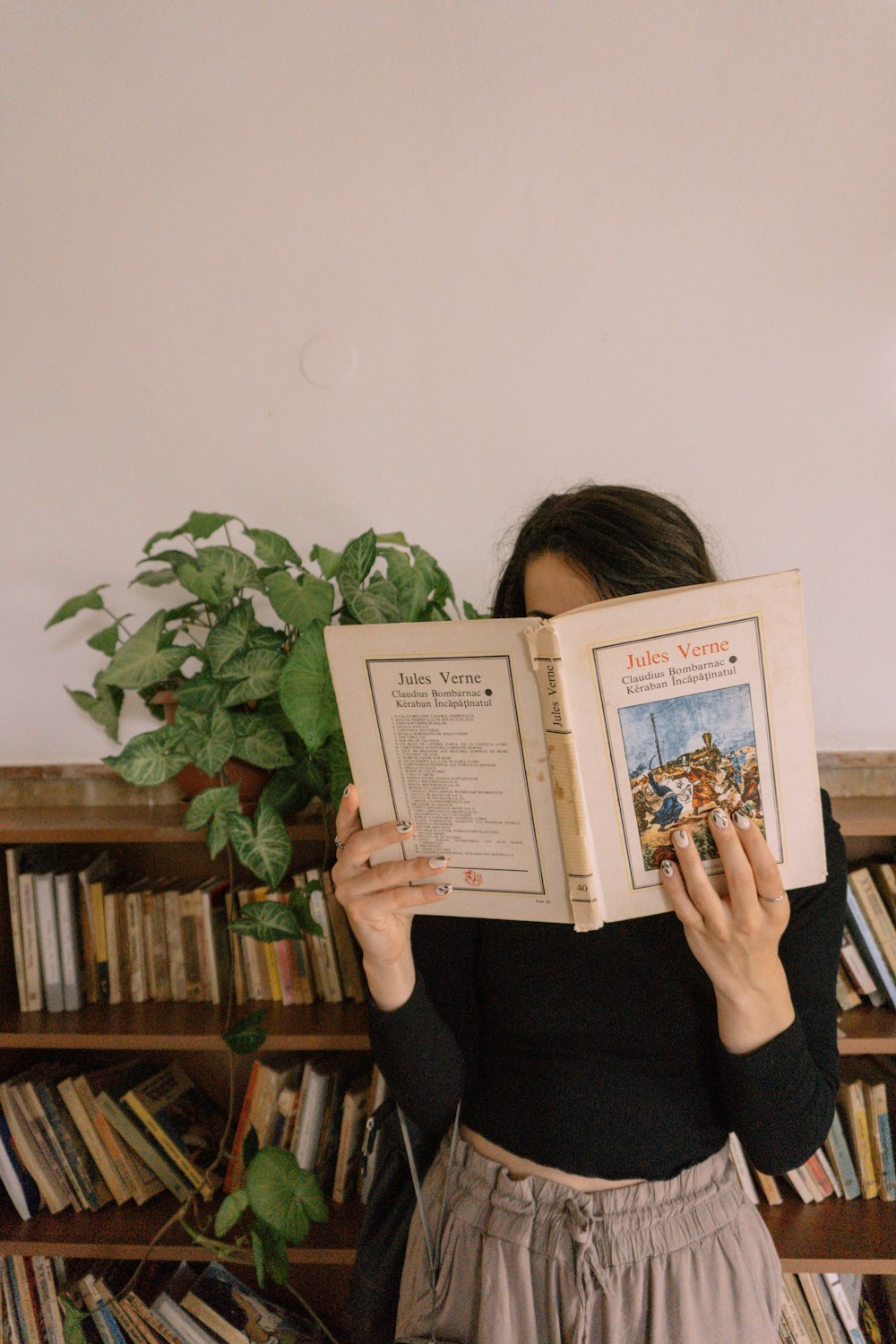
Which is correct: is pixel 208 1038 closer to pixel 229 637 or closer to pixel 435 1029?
pixel 435 1029

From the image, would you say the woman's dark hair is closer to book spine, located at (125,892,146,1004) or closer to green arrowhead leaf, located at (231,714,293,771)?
green arrowhead leaf, located at (231,714,293,771)

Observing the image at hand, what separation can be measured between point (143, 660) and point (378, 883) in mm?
549

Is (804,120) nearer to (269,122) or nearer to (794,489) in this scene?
(794,489)

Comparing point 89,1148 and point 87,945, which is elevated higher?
point 87,945

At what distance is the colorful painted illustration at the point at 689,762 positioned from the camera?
28.5 inches

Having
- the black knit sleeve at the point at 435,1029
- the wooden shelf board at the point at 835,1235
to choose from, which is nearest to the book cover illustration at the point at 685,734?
the black knit sleeve at the point at 435,1029

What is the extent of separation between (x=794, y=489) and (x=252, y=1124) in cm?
132

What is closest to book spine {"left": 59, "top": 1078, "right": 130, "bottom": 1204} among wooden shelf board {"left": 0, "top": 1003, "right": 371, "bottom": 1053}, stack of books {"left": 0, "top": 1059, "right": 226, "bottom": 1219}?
stack of books {"left": 0, "top": 1059, "right": 226, "bottom": 1219}

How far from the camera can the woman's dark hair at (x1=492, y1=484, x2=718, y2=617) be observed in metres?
0.92

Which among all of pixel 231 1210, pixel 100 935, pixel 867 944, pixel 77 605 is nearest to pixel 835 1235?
pixel 867 944

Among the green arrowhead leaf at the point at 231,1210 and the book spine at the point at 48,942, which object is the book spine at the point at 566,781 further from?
the book spine at the point at 48,942

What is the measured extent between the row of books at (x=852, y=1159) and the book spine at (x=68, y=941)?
103 cm

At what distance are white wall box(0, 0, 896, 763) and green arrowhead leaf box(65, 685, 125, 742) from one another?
10.3 inches

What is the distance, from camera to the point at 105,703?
Answer: 4.21 feet
